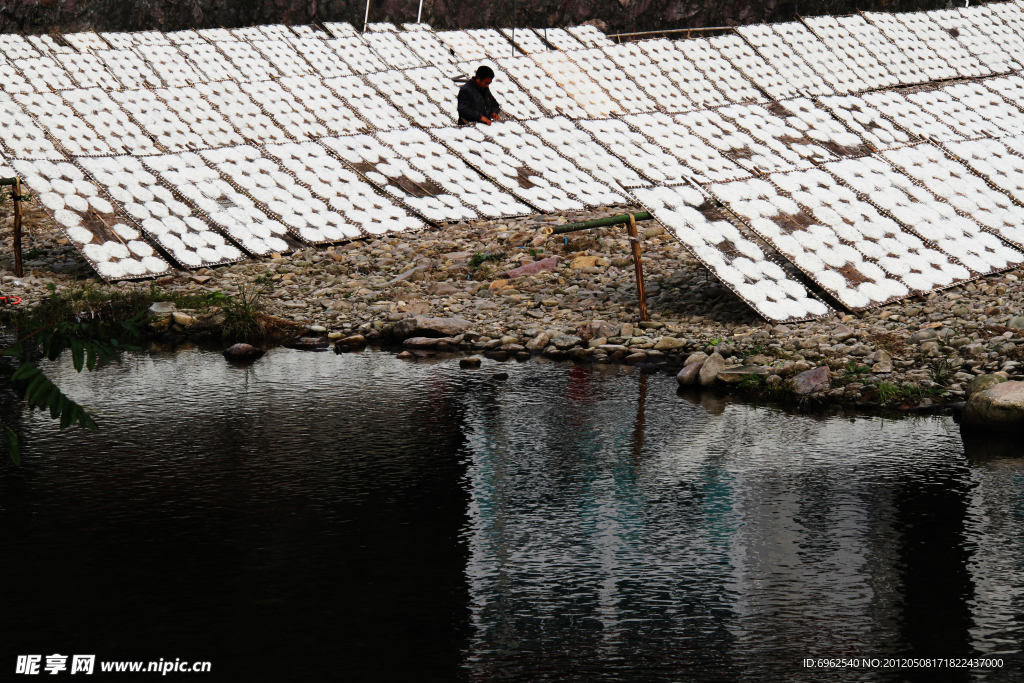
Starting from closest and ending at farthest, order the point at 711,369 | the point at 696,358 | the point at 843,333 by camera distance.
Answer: the point at 711,369, the point at 696,358, the point at 843,333

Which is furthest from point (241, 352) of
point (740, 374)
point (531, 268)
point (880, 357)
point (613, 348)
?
point (880, 357)

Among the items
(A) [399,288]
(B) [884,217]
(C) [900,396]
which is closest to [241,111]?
(A) [399,288]

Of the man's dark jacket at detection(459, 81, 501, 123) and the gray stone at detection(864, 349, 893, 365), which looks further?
the man's dark jacket at detection(459, 81, 501, 123)

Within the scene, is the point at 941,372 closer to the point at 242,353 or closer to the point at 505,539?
the point at 505,539

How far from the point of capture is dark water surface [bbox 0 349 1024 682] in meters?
4.43

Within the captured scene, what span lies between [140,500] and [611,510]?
96.7 inches

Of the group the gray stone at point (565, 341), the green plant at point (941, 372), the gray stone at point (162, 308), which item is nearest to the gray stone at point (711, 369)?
the gray stone at point (565, 341)

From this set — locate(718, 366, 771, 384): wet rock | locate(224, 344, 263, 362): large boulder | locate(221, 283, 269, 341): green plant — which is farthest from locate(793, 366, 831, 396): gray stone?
locate(221, 283, 269, 341): green plant

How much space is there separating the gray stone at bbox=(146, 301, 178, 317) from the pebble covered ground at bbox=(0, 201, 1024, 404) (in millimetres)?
236

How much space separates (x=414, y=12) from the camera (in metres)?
30.2

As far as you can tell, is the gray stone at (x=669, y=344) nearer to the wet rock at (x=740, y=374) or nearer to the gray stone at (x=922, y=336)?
the wet rock at (x=740, y=374)

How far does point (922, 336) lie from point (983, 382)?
125 cm

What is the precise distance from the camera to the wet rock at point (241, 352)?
9430 millimetres

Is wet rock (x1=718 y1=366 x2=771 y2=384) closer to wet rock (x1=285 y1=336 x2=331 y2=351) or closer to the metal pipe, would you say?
the metal pipe
